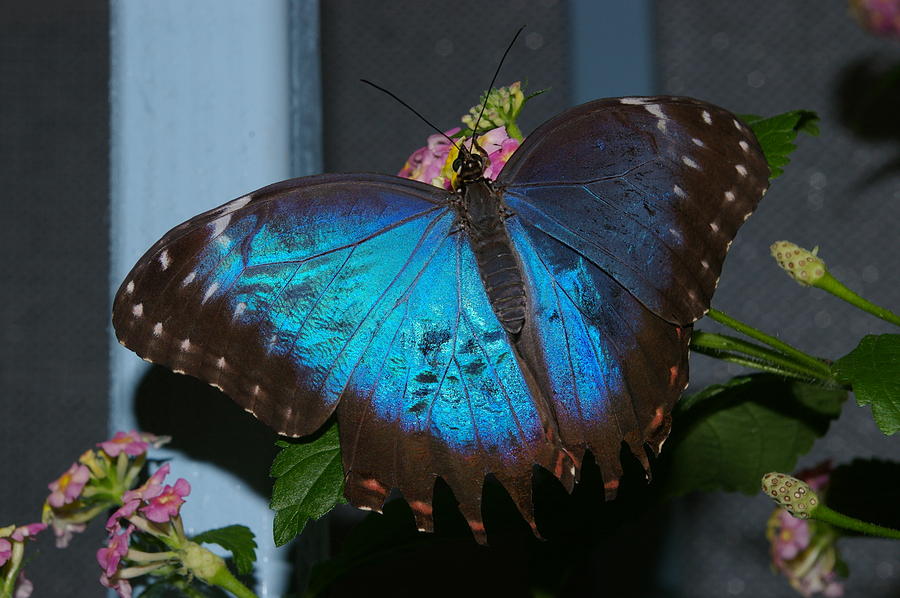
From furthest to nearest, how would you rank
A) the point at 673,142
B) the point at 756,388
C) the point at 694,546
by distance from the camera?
the point at 694,546 → the point at 756,388 → the point at 673,142

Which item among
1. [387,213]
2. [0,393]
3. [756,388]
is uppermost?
[387,213]

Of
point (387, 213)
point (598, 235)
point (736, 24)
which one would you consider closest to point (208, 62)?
point (387, 213)

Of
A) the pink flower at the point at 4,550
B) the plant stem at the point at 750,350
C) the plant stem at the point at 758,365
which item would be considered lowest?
the pink flower at the point at 4,550

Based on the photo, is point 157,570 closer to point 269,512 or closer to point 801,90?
point 269,512

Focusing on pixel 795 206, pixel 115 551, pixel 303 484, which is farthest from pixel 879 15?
pixel 115 551

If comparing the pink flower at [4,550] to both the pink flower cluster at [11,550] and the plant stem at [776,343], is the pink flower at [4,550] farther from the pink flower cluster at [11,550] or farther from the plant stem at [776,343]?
the plant stem at [776,343]

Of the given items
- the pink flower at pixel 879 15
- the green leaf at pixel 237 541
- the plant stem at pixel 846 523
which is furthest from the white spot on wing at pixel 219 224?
the pink flower at pixel 879 15

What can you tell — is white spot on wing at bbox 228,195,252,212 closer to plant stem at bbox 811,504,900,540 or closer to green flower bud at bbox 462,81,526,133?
green flower bud at bbox 462,81,526,133
